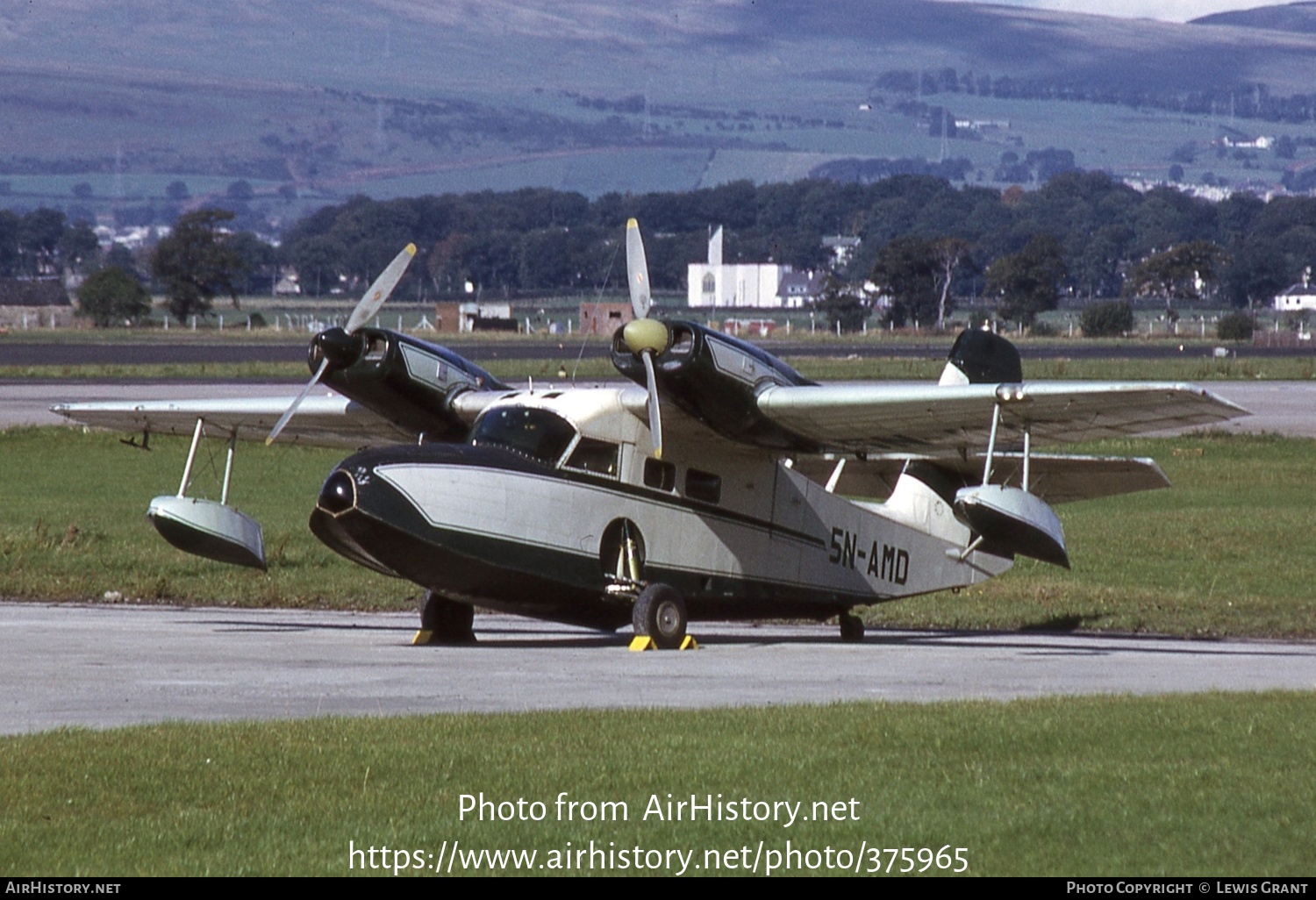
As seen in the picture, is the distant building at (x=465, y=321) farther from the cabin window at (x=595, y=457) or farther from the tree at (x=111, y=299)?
the cabin window at (x=595, y=457)

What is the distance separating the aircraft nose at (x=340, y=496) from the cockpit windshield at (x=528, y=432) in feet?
6.33

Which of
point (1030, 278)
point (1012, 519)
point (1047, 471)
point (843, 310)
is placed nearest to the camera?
point (1012, 519)

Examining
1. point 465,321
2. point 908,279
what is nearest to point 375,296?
point 465,321

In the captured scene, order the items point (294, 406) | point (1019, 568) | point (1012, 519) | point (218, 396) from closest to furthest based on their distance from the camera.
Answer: point (1012, 519), point (294, 406), point (1019, 568), point (218, 396)

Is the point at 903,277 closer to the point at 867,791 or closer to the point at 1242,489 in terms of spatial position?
the point at 1242,489

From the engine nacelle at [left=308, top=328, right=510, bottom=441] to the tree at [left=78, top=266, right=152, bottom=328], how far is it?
130 m

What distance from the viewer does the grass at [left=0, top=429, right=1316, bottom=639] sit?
2414 cm

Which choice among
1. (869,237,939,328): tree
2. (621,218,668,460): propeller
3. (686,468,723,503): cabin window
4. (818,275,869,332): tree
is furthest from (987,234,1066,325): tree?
(621,218,668,460): propeller

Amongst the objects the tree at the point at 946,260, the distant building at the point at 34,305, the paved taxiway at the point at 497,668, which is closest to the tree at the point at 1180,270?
the tree at the point at 946,260

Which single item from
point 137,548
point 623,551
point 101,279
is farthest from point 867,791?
point 101,279

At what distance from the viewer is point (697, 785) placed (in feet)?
32.7

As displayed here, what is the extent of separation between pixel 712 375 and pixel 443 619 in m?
4.09

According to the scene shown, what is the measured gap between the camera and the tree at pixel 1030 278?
529ft

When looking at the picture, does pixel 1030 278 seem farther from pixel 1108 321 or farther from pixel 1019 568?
pixel 1019 568
